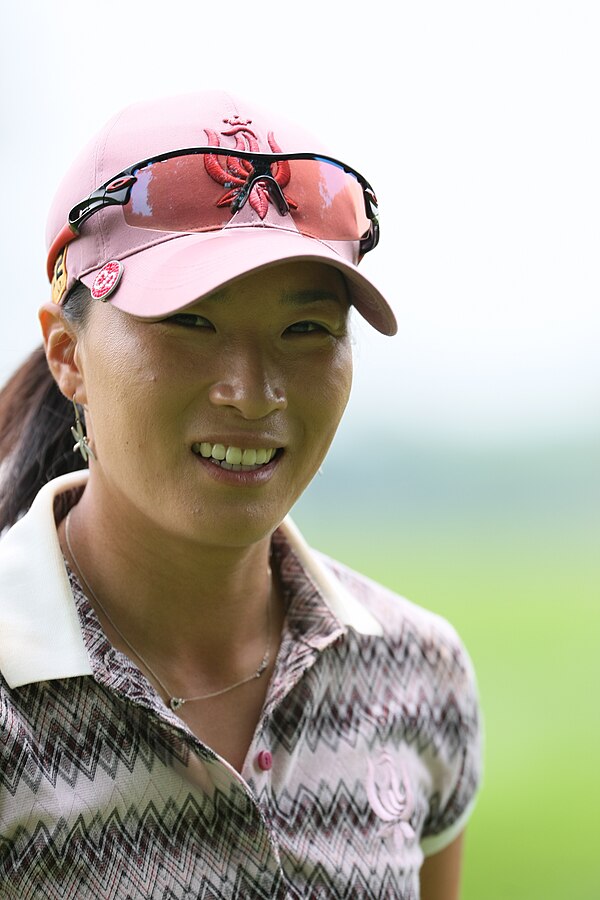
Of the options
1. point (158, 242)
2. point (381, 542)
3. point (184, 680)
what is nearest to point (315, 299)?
point (158, 242)

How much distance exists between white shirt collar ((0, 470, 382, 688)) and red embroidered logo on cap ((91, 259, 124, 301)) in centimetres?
37

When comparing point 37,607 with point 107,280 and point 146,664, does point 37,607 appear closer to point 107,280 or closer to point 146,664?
point 146,664

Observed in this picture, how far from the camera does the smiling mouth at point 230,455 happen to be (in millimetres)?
1544

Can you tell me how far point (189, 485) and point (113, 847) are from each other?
1.59ft

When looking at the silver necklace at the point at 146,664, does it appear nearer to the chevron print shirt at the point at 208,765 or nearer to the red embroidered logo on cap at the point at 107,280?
the chevron print shirt at the point at 208,765

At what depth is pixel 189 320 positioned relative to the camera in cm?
153

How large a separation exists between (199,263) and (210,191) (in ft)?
0.44

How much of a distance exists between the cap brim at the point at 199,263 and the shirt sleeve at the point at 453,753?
799 mm

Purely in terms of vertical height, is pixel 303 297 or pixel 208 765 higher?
pixel 303 297

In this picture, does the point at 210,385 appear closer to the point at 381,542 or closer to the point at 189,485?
the point at 189,485

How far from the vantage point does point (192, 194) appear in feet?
5.12

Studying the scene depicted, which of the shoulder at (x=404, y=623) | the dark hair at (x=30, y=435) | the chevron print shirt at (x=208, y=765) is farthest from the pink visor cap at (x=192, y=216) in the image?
the shoulder at (x=404, y=623)

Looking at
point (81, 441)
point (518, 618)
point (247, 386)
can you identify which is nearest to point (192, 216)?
point (247, 386)

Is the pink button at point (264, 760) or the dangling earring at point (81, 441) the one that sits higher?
the dangling earring at point (81, 441)
